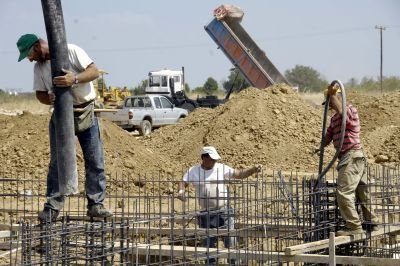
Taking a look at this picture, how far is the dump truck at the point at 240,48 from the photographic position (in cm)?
2764

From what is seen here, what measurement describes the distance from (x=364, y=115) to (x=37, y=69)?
19343mm

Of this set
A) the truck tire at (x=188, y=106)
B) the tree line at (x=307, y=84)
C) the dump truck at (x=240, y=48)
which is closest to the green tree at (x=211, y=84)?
the tree line at (x=307, y=84)

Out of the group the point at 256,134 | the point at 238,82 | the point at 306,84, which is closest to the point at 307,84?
the point at 306,84

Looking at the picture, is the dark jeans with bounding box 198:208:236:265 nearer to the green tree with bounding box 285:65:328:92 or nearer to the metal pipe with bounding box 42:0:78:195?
the metal pipe with bounding box 42:0:78:195

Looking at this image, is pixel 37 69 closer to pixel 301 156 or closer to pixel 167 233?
pixel 167 233

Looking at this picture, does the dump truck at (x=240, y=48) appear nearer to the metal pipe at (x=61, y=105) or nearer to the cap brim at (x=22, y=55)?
the cap brim at (x=22, y=55)

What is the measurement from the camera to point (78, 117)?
7094 millimetres

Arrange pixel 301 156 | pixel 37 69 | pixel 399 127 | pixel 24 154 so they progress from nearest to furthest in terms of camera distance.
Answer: pixel 37 69 < pixel 24 154 < pixel 301 156 < pixel 399 127

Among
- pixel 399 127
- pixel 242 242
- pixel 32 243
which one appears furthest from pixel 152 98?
pixel 32 243

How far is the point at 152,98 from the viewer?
3356 cm

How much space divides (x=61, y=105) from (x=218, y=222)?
2.45m

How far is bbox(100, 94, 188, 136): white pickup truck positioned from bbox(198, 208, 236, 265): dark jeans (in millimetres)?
22786

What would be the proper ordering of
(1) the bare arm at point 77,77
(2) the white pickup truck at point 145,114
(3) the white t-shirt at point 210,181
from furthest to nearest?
1. (2) the white pickup truck at point 145,114
2. (3) the white t-shirt at point 210,181
3. (1) the bare arm at point 77,77

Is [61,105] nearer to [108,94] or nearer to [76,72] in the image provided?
[76,72]
